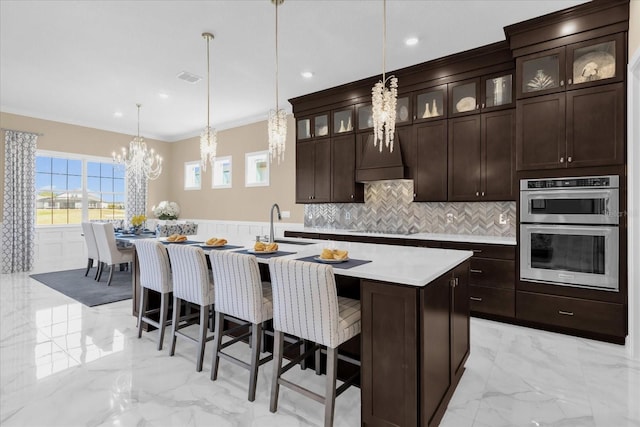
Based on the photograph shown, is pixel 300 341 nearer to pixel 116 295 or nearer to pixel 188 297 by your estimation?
pixel 188 297

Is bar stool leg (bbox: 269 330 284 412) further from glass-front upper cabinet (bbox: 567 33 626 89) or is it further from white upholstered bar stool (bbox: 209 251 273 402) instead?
glass-front upper cabinet (bbox: 567 33 626 89)

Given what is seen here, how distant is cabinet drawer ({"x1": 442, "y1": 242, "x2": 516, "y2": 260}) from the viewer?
11.4 ft

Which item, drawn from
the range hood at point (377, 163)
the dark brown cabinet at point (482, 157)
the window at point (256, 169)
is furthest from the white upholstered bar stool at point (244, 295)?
the window at point (256, 169)

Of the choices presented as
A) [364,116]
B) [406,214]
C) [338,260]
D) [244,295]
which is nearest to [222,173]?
[364,116]

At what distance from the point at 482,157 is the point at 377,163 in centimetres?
129

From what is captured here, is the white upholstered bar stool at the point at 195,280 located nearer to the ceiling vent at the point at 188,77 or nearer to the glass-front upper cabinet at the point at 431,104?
the ceiling vent at the point at 188,77

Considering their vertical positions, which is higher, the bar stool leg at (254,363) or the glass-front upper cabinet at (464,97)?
the glass-front upper cabinet at (464,97)

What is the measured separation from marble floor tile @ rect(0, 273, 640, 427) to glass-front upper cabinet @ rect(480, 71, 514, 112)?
2.39 m

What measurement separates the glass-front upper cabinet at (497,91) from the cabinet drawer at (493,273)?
169cm

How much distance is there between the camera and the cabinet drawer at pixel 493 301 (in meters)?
3.46

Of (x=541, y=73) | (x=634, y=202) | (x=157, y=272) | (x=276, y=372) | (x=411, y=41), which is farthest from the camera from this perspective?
(x=411, y=41)

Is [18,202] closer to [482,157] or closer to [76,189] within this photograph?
[76,189]

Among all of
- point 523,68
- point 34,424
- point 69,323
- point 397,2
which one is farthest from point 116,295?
point 523,68

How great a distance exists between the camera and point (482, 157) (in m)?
3.82
